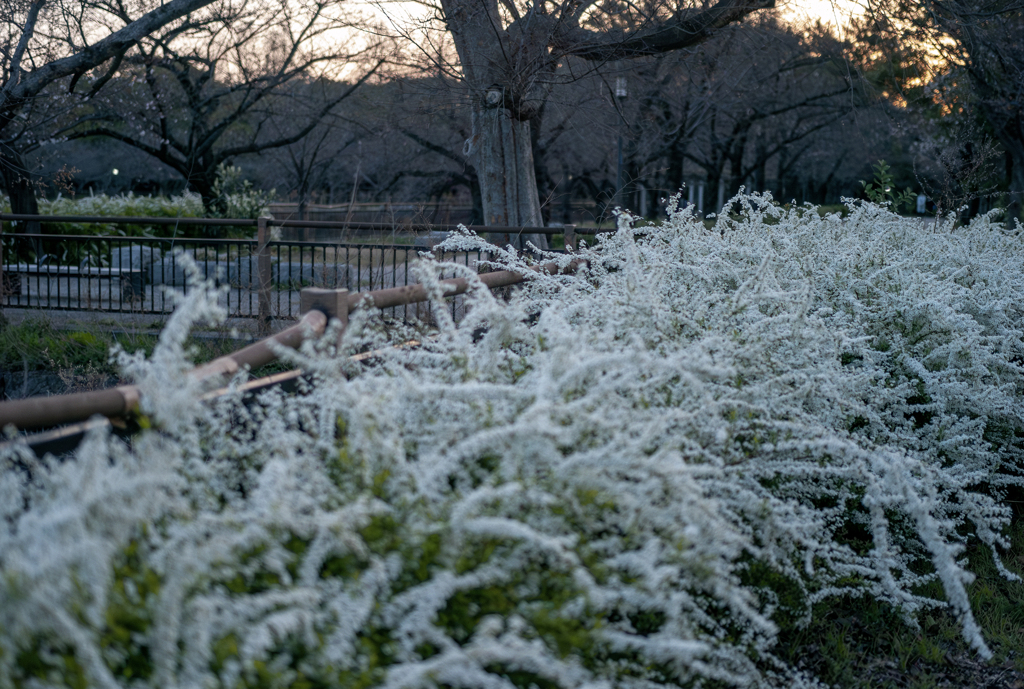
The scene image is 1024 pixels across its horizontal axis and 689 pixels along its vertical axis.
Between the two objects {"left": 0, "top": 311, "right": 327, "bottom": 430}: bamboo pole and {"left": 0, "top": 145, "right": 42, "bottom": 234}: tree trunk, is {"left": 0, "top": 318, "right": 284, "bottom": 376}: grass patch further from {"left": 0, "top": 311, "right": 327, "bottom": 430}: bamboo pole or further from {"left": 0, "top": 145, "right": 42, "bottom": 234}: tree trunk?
{"left": 0, "top": 311, "right": 327, "bottom": 430}: bamboo pole

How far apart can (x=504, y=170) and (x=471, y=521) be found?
8.88 m

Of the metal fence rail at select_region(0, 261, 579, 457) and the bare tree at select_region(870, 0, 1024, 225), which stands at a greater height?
the bare tree at select_region(870, 0, 1024, 225)

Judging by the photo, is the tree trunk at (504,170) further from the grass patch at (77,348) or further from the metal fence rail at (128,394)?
the metal fence rail at (128,394)

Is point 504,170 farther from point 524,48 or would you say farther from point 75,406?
point 75,406

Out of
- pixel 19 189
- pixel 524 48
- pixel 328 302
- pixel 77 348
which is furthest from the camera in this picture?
pixel 19 189

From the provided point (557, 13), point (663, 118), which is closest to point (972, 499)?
point (557, 13)

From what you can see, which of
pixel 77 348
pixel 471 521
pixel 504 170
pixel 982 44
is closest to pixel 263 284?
pixel 77 348

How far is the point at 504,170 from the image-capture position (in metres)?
10.5

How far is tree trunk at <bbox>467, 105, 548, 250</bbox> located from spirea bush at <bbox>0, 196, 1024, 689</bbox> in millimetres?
6563

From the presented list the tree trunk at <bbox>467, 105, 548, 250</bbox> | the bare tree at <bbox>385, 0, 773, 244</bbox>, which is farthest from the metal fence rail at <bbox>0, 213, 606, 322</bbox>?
the bare tree at <bbox>385, 0, 773, 244</bbox>

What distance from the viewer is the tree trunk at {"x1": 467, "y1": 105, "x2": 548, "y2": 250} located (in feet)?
33.8

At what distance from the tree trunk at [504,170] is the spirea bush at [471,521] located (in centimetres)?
656

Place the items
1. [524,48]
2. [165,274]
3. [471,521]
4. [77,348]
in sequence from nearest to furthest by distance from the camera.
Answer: [471,521] < [524,48] < [77,348] < [165,274]

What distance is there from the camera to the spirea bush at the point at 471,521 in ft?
5.67
